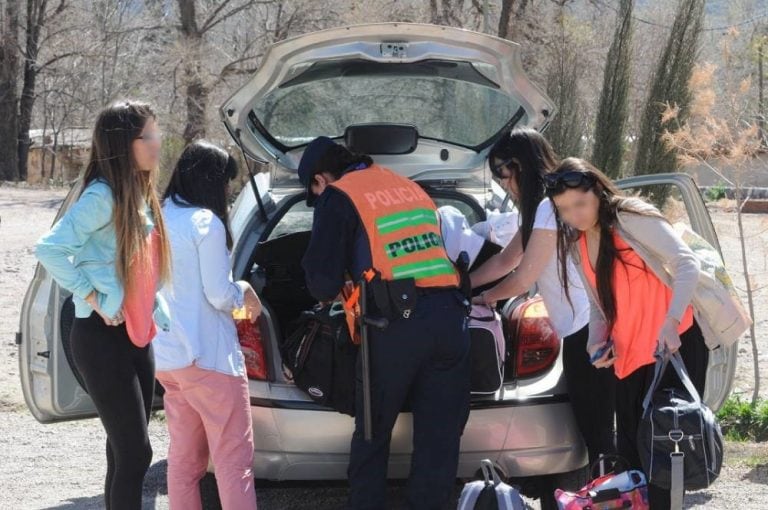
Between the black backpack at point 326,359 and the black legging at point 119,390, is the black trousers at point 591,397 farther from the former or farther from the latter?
the black legging at point 119,390

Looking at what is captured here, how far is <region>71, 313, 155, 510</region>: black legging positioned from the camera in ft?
11.4

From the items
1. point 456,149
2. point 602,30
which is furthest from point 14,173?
point 456,149

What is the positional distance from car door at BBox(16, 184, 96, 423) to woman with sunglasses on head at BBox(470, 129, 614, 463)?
6.18 feet

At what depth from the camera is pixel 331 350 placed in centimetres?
401

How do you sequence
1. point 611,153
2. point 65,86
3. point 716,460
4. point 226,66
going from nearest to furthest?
point 716,460
point 611,153
point 226,66
point 65,86

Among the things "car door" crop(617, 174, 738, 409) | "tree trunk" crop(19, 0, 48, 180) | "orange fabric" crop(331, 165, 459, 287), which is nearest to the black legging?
"orange fabric" crop(331, 165, 459, 287)

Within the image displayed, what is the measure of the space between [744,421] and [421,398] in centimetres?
290

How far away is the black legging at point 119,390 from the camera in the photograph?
3.47m

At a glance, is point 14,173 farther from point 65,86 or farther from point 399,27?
point 399,27

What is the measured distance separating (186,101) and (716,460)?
2140 centimetres

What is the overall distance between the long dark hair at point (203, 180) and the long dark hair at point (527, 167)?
113 cm

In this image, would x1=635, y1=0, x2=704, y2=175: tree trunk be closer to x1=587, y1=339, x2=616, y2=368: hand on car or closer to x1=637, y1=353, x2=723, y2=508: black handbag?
x1=587, y1=339, x2=616, y2=368: hand on car

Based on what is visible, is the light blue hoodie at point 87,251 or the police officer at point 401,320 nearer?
the light blue hoodie at point 87,251

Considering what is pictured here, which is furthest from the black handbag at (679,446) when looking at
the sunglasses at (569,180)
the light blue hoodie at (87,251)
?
the light blue hoodie at (87,251)
